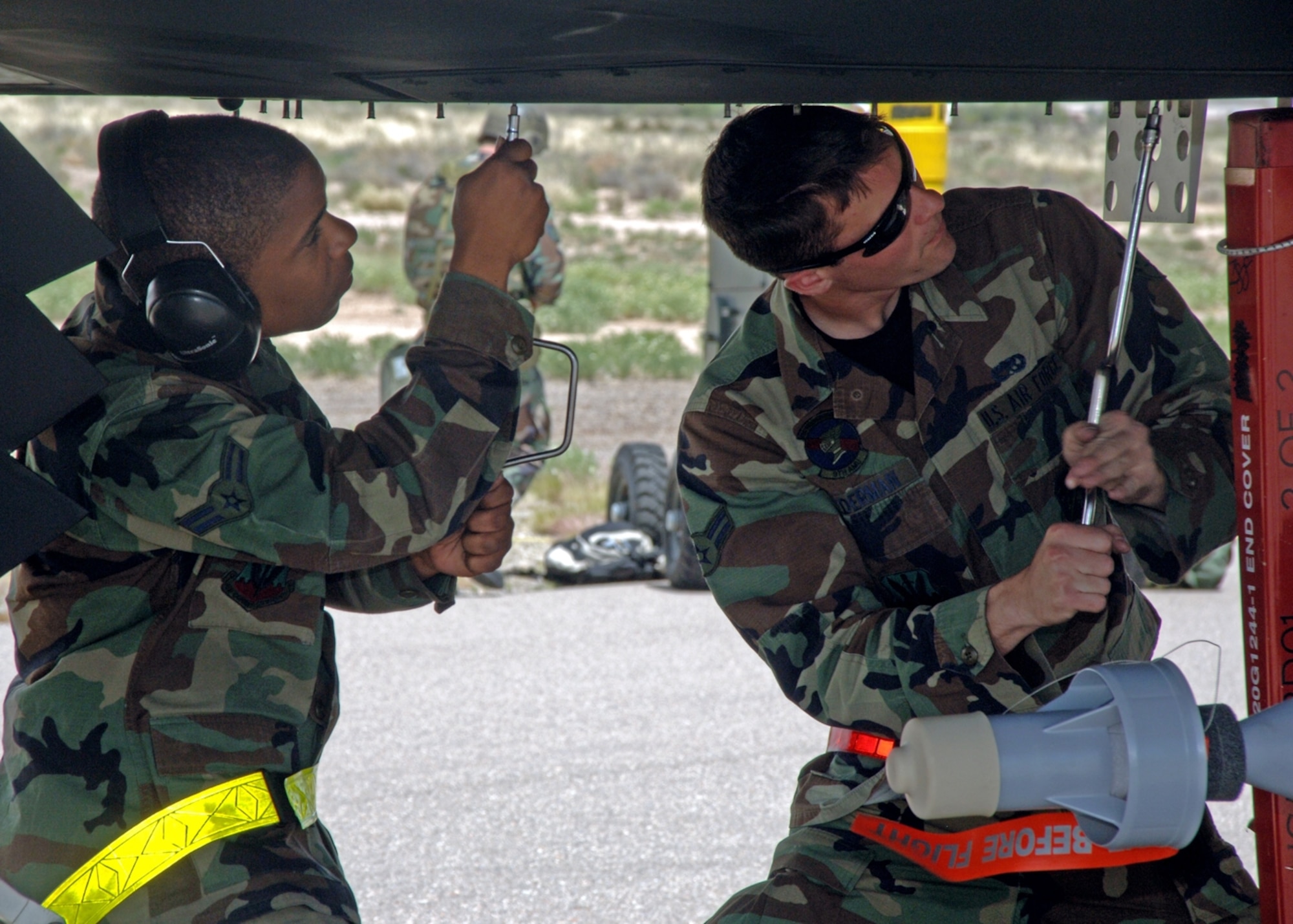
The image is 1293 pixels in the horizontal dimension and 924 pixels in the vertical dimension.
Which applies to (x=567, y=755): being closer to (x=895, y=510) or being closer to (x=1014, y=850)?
(x=895, y=510)

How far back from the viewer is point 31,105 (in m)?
37.5

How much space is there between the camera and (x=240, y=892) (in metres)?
1.61

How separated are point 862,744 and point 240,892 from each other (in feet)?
2.93

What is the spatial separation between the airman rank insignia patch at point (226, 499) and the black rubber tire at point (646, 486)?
546 centimetres

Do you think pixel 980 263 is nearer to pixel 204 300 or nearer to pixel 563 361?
pixel 204 300

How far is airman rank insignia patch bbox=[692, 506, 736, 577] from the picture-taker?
1.96m

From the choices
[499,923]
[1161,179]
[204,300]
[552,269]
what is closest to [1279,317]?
[1161,179]

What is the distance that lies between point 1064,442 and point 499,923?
2.28 metres

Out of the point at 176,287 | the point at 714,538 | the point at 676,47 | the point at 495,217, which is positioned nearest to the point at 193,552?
the point at 176,287

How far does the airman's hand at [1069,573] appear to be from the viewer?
1.53 m

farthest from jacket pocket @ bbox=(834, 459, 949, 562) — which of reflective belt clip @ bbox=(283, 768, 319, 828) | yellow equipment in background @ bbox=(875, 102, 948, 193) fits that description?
yellow equipment in background @ bbox=(875, 102, 948, 193)

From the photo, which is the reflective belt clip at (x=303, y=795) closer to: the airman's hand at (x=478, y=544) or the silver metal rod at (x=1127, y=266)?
the airman's hand at (x=478, y=544)

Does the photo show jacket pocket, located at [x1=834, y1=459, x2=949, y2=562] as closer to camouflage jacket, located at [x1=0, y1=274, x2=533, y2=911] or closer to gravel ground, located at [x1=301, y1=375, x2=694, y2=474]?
camouflage jacket, located at [x1=0, y1=274, x2=533, y2=911]

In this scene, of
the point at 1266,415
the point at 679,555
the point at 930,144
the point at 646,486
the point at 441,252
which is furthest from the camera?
the point at 646,486
